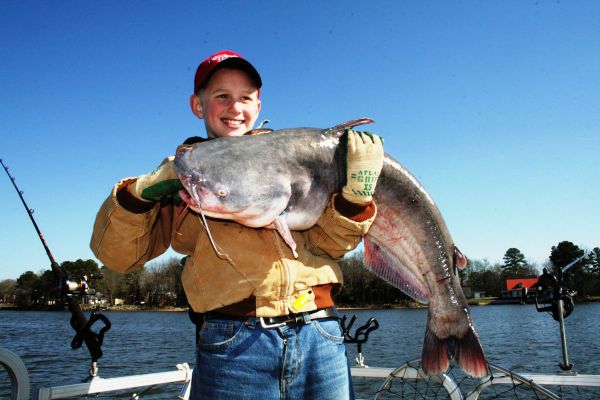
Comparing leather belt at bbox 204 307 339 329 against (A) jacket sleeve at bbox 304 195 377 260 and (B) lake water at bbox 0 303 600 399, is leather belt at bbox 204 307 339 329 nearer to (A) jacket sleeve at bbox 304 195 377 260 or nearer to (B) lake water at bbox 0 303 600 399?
(A) jacket sleeve at bbox 304 195 377 260

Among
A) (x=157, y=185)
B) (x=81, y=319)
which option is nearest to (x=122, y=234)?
(x=157, y=185)

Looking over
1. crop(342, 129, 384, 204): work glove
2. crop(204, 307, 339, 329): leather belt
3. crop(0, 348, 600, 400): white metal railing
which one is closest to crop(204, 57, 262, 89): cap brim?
crop(342, 129, 384, 204): work glove

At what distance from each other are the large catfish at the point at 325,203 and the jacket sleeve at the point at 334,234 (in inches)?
2.9

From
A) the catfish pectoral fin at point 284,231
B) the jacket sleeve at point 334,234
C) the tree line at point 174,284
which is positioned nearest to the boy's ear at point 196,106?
the catfish pectoral fin at point 284,231

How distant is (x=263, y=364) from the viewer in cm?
211

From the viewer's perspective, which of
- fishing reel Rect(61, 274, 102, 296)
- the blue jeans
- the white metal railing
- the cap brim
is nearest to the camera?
the blue jeans

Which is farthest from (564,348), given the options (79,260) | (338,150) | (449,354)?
(79,260)

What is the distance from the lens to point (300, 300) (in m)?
2.23

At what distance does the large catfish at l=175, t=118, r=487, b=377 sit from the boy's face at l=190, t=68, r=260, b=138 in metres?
0.20

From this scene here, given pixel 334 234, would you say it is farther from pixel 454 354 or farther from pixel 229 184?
pixel 454 354

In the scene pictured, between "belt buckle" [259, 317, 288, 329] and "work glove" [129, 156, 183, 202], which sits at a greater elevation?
"work glove" [129, 156, 183, 202]

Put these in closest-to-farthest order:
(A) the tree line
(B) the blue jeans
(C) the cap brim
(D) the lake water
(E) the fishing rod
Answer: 1. (B) the blue jeans
2. (C) the cap brim
3. (E) the fishing rod
4. (D) the lake water
5. (A) the tree line

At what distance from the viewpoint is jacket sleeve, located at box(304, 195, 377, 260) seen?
7.98 feet

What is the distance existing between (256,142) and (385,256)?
1258 millimetres
